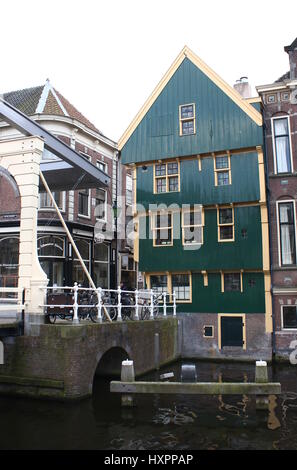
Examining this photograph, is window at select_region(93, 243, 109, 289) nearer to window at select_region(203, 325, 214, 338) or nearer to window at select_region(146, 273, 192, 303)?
window at select_region(146, 273, 192, 303)

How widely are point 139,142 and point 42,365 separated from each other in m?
13.3

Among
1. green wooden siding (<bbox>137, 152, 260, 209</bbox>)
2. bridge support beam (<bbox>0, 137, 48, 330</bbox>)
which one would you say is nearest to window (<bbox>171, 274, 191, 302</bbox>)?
green wooden siding (<bbox>137, 152, 260, 209</bbox>)

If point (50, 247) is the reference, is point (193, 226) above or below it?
above

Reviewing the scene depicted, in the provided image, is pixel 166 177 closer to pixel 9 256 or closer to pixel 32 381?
pixel 9 256

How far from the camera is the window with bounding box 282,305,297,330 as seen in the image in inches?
753

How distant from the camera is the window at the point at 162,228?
21.7 m

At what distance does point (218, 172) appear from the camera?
2083 cm

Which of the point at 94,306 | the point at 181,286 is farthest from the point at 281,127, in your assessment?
the point at 94,306

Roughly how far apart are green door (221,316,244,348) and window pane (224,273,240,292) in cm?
134

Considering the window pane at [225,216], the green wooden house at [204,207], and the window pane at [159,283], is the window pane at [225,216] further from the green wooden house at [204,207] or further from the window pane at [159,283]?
the window pane at [159,283]

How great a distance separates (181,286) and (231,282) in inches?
97.7

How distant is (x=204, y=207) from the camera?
68.6 feet
